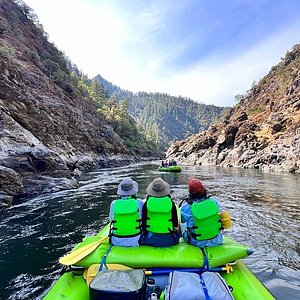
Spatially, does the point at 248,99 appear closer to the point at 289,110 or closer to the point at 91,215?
the point at 289,110

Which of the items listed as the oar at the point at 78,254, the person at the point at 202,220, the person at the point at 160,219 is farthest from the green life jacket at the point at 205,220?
the oar at the point at 78,254

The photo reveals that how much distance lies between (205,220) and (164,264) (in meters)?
1.07

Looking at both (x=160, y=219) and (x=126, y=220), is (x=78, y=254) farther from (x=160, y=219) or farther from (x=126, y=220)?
(x=160, y=219)

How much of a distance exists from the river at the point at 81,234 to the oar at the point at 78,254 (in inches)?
46.9

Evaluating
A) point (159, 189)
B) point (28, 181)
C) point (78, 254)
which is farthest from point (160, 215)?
point (28, 181)

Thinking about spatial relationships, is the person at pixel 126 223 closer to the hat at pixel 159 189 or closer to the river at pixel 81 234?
the hat at pixel 159 189

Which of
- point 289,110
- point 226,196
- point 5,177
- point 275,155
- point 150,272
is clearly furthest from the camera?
point 289,110

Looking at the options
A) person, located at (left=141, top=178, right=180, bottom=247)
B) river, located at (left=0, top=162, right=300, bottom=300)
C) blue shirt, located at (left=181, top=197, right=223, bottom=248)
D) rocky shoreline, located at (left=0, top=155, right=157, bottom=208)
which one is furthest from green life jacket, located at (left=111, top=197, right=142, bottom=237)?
rocky shoreline, located at (left=0, top=155, right=157, bottom=208)

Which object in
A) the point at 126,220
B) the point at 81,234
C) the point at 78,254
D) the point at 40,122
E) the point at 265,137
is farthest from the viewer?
the point at 265,137

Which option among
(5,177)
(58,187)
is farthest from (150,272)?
A: (58,187)

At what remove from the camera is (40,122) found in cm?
2664

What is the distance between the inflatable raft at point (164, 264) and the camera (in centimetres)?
396

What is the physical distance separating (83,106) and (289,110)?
122 feet

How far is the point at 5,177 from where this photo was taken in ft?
42.3
